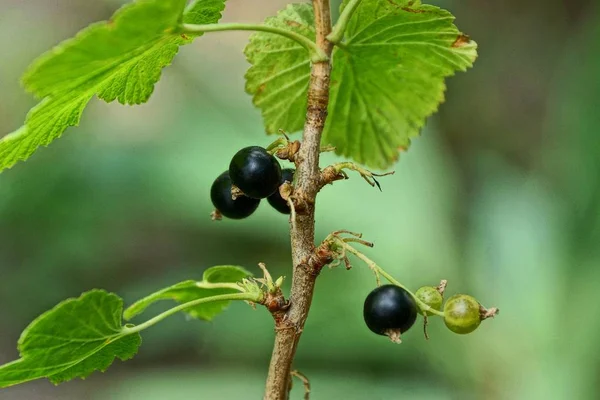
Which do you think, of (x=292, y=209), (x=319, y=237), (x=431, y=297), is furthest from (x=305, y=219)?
(x=319, y=237)

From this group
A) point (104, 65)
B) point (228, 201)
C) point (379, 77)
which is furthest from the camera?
point (379, 77)

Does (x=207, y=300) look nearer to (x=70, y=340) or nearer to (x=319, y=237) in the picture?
(x=70, y=340)

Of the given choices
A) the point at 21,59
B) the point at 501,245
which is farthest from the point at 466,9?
the point at 21,59

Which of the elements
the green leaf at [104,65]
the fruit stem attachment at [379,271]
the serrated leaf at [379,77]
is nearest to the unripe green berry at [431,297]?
the fruit stem attachment at [379,271]

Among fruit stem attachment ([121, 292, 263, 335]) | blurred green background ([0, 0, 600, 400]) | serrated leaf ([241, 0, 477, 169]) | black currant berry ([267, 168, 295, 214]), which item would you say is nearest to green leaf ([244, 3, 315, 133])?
serrated leaf ([241, 0, 477, 169])

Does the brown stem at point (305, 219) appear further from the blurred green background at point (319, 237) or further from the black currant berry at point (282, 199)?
the blurred green background at point (319, 237)

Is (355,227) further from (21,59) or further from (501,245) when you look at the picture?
(21,59)

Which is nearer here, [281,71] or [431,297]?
[431,297]
